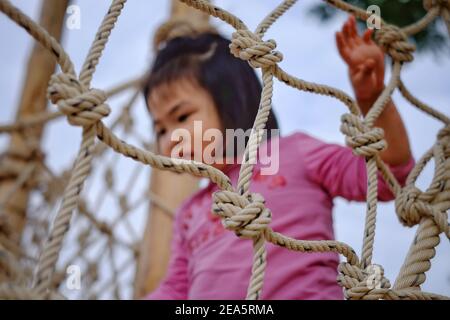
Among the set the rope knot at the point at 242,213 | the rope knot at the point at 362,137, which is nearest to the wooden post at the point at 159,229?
the rope knot at the point at 362,137

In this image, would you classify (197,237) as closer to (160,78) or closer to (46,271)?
(160,78)

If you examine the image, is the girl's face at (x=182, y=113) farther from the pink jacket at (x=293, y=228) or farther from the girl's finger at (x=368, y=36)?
the girl's finger at (x=368, y=36)

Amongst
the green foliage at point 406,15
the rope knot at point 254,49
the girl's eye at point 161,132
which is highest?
the green foliage at point 406,15

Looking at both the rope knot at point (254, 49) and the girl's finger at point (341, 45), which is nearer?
the rope knot at point (254, 49)

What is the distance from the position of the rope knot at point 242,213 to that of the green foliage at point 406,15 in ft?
2.85

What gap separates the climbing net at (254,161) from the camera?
407mm

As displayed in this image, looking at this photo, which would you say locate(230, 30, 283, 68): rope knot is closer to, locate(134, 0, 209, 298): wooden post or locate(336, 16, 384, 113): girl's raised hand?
locate(336, 16, 384, 113): girl's raised hand

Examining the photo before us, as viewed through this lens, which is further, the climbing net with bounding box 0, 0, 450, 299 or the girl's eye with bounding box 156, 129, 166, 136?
the girl's eye with bounding box 156, 129, 166, 136

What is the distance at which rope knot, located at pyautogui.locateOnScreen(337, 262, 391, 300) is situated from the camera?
1.61 feet

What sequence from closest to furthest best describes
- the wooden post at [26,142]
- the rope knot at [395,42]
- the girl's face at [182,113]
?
1. the rope knot at [395,42]
2. the girl's face at [182,113]
3. the wooden post at [26,142]

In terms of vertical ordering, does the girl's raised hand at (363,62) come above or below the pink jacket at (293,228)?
above

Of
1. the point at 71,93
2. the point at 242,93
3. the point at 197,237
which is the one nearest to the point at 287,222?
the point at 197,237

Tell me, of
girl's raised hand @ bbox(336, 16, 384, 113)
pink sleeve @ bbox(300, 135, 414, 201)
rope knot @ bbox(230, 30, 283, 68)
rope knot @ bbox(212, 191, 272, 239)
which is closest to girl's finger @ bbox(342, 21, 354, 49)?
girl's raised hand @ bbox(336, 16, 384, 113)
